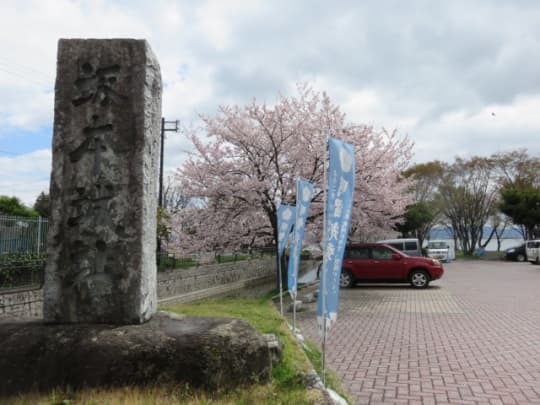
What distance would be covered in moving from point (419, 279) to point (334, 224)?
11969 mm

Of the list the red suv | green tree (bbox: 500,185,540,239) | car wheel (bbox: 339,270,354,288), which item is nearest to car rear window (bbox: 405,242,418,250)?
the red suv

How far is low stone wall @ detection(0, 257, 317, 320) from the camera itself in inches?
345

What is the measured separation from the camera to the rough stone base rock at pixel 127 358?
3.83 meters

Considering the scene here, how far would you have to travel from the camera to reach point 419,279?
51.1 ft

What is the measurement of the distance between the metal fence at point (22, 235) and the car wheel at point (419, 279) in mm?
11520

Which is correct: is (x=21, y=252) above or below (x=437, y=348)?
above

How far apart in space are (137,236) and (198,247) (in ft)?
34.4

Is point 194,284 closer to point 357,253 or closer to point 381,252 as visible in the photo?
point 357,253

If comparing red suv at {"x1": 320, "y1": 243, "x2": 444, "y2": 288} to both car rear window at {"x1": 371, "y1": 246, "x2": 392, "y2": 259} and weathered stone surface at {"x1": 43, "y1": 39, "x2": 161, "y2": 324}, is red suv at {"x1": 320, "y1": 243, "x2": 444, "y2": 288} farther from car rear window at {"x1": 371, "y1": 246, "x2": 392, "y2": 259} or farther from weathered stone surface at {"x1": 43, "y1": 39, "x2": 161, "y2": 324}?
weathered stone surface at {"x1": 43, "y1": 39, "x2": 161, "y2": 324}

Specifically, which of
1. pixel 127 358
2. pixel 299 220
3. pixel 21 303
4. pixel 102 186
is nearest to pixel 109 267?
pixel 102 186

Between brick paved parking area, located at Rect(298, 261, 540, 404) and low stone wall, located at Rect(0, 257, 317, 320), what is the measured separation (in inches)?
183

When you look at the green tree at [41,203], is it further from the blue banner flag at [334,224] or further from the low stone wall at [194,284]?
the blue banner flag at [334,224]

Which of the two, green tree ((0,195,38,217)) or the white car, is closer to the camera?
green tree ((0,195,38,217))

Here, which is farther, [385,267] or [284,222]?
[385,267]
